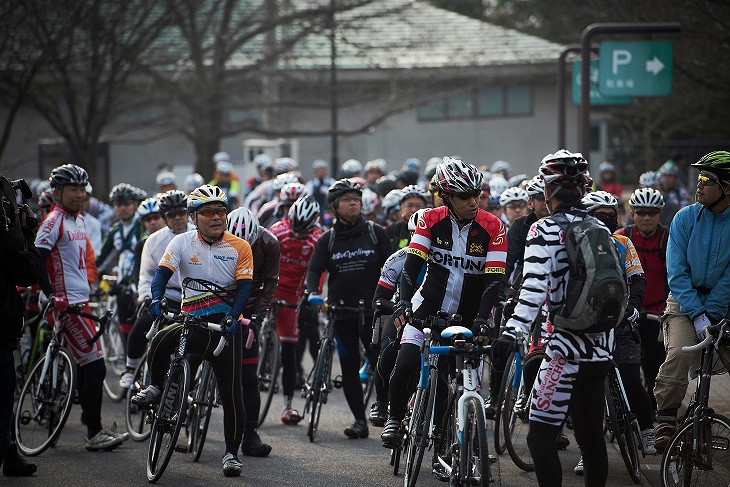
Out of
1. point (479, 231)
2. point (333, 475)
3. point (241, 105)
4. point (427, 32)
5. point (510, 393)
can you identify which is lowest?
point (333, 475)

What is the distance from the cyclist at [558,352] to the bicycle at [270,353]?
473cm

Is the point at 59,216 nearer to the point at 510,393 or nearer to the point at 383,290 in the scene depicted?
the point at 383,290

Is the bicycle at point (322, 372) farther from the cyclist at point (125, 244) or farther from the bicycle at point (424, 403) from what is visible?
the cyclist at point (125, 244)

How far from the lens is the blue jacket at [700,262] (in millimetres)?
7059

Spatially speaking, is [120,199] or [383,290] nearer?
[383,290]

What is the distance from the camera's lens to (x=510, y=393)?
818 centimetres

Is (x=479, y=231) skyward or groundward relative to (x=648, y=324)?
skyward

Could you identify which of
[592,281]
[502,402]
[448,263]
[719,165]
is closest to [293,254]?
[502,402]

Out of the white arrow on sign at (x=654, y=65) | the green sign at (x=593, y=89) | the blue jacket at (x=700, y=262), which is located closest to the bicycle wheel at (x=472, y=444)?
the blue jacket at (x=700, y=262)


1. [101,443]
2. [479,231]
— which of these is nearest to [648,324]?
[479,231]

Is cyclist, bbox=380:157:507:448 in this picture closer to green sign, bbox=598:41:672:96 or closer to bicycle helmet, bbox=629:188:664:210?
bicycle helmet, bbox=629:188:664:210

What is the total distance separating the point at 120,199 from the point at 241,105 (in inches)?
589

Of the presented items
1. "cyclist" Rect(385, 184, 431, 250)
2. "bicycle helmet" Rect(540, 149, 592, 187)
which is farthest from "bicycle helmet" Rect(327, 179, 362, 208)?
"bicycle helmet" Rect(540, 149, 592, 187)

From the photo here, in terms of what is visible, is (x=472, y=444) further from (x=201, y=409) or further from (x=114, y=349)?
(x=114, y=349)
